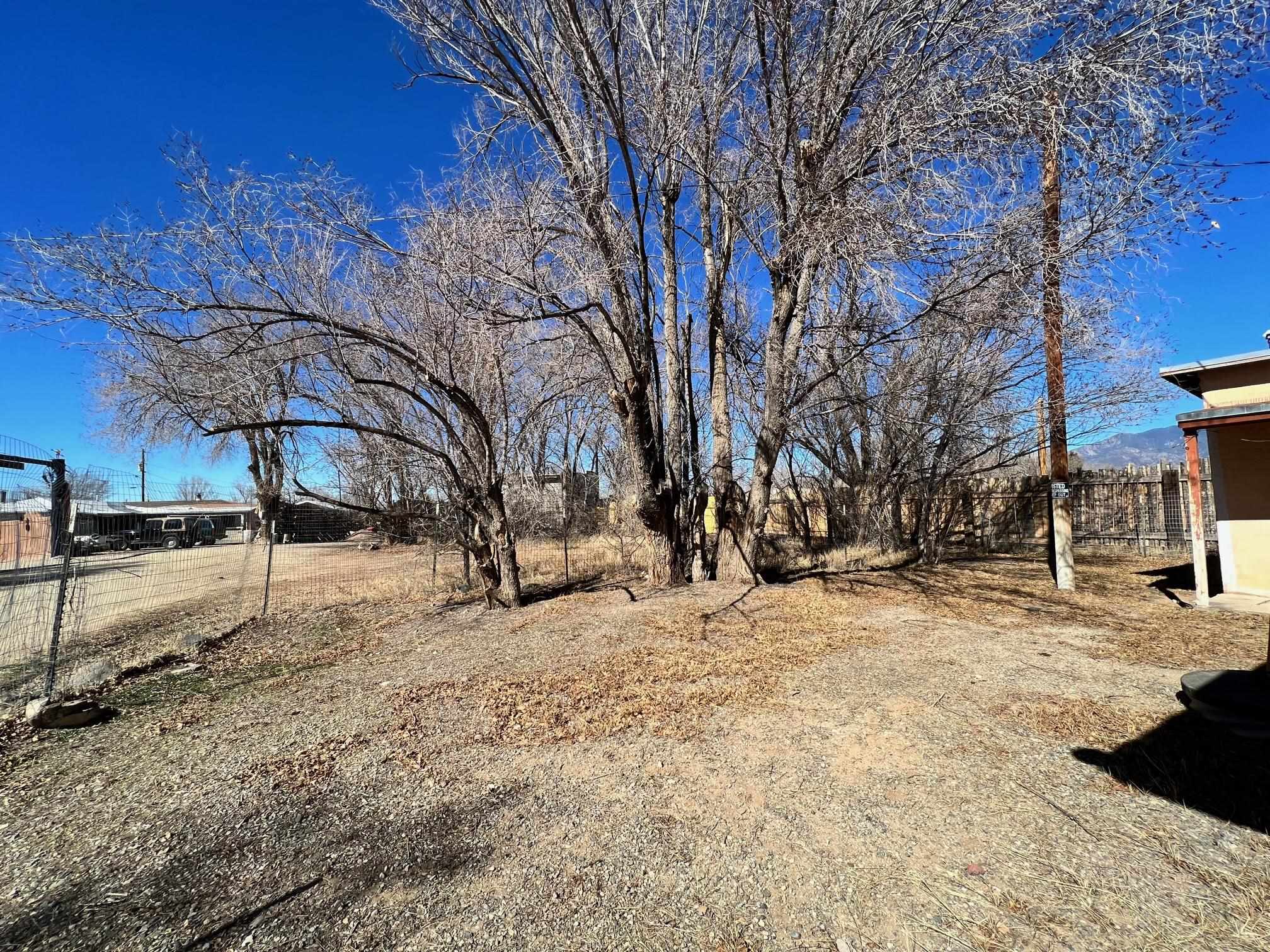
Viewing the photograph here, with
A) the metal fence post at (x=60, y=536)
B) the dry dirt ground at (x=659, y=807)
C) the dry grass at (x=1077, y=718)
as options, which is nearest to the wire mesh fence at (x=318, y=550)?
the metal fence post at (x=60, y=536)

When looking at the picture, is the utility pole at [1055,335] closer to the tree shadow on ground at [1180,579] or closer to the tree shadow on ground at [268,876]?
the tree shadow on ground at [1180,579]

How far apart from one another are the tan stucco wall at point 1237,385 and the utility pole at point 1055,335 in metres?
1.71

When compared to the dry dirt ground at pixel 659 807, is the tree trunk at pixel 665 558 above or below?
above

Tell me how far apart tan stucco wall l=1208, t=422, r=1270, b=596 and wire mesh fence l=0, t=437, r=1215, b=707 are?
5901 mm

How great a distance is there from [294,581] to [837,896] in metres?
12.2

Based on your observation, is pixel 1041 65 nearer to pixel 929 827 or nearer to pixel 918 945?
pixel 929 827

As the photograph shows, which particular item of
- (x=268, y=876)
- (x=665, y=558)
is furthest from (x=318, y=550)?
(x=268, y=876)

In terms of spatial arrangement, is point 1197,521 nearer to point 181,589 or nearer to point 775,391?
point 775,391

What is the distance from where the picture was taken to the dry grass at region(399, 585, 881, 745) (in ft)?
14.2

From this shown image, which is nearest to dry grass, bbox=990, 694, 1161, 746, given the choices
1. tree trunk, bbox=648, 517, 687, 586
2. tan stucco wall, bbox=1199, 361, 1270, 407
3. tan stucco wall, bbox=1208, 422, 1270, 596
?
tree trunk, bbox=648, 517, 687, 586

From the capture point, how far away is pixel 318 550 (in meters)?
16.6

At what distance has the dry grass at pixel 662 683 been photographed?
170 inches

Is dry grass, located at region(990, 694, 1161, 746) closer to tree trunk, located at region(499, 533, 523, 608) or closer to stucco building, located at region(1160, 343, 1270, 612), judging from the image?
stucco building, located at region(1160, 343, 1270, 612)

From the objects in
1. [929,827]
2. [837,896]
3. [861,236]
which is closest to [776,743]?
[929,827]
